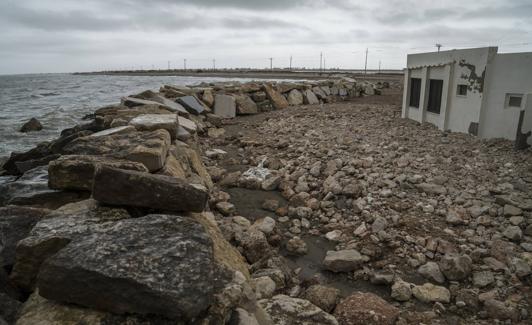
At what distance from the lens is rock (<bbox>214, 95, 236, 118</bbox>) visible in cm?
1616

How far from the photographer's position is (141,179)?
111 inches

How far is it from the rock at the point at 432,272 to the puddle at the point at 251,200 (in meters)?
2.51

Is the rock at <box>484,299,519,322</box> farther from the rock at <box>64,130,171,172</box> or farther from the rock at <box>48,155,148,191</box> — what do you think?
the rock at <box>64,130,171,172</box>

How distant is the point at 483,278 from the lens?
4.25m

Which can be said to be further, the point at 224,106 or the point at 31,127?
the point at 224,106

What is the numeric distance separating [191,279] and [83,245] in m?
0.76

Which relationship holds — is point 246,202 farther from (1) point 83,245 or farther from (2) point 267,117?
(2) point 267,117

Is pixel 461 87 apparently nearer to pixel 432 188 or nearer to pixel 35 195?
pixel 432 188

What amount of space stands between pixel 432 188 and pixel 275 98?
12.9m

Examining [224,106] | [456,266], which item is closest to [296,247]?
[456,266]

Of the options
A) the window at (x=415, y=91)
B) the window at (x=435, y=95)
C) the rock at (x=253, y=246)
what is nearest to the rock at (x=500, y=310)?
the rock at (x=253, y=246)

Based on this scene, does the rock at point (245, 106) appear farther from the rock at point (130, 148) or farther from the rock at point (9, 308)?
the rock at point (9, 308)

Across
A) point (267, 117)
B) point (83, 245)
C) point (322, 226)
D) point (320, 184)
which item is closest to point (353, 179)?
point (320, 184)

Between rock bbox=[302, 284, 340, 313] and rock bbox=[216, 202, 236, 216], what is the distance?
248cm
